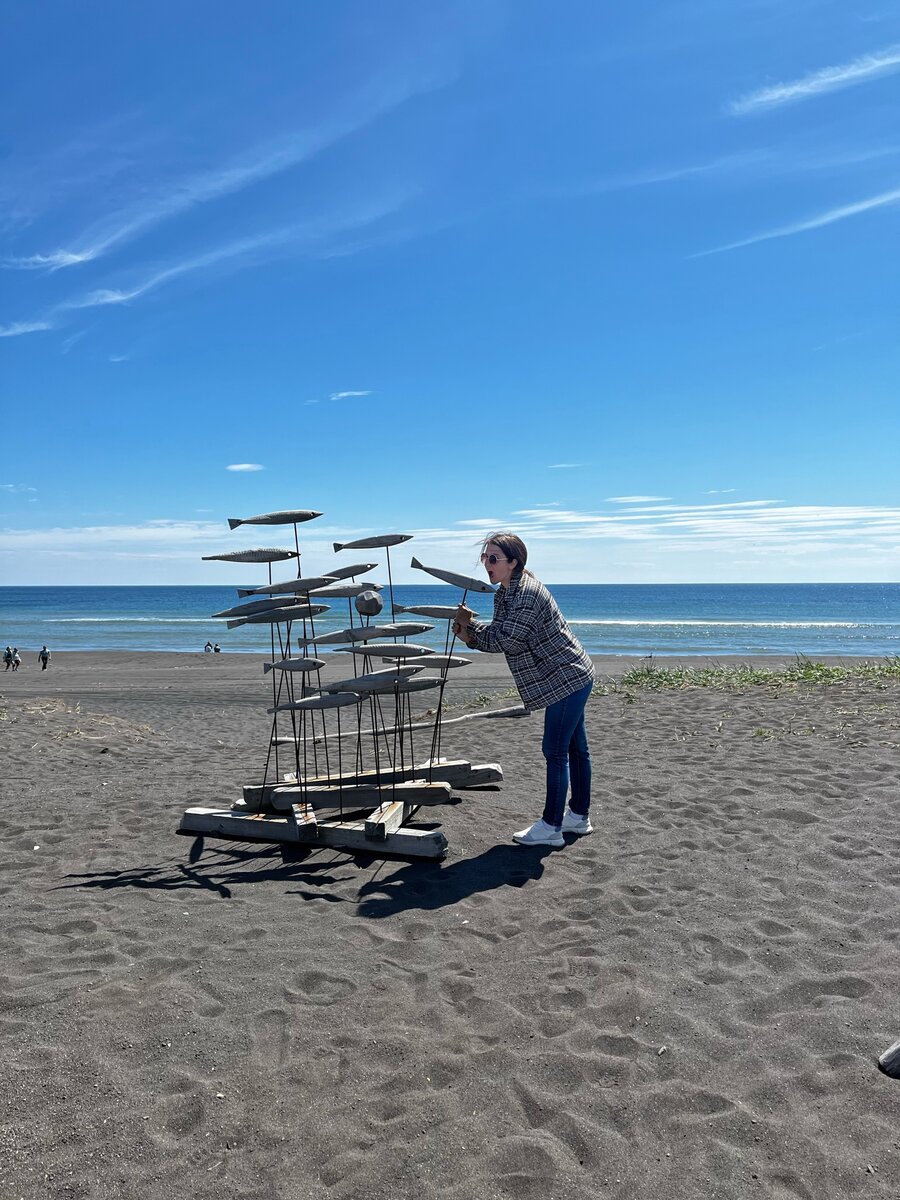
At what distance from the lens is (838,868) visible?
4605 mm

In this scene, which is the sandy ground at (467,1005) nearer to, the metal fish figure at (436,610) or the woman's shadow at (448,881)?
the woman's shadow at (448,881)

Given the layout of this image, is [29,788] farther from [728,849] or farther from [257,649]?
[257,649]

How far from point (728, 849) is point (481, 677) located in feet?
51.7

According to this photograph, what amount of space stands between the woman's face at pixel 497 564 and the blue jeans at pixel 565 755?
0.84 metres

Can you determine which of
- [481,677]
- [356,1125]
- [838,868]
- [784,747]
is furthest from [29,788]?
[481,677]

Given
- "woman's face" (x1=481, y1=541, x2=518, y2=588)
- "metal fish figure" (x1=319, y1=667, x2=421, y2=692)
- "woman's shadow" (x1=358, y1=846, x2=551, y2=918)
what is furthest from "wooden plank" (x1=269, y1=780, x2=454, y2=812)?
"woman's face" (x1=481, y1=541, x2=518, y2=588)

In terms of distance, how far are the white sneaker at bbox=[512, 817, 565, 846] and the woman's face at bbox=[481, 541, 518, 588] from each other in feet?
5.31

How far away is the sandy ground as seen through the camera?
7.79 ft

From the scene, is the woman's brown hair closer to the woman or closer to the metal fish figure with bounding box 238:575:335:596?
the woman

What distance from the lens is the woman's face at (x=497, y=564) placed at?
15.4 ft

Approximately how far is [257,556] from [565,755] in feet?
7.48

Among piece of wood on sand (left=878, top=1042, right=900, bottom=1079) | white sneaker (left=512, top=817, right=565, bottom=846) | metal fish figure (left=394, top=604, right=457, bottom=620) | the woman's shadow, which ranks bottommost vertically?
piece of wood on sand (left=878, top=1042, right=900, bottom=1079)

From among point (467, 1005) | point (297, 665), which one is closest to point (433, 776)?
point (297, 665)

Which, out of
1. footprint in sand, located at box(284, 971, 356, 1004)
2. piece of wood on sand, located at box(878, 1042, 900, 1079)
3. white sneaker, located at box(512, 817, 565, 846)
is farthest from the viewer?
white sneaker, located at box(512, 817, 565, 846)
